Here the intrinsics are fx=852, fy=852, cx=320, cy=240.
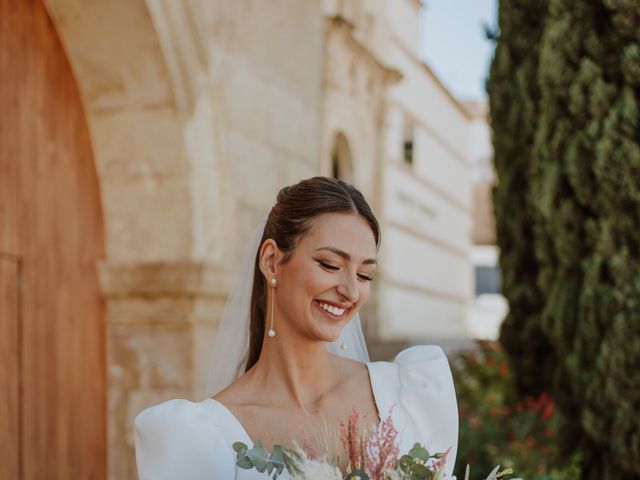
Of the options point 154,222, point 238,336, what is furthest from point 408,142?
point 238,336

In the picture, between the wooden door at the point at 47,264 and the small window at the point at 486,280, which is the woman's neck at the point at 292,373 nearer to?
the wooden door at the point at 47,264

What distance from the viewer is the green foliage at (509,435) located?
14.3 feet

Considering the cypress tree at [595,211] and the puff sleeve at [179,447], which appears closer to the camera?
the puff sleeve at [179,447]

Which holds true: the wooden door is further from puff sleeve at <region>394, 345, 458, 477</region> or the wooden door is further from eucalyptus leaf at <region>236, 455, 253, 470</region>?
eucalyptus leaf at <region>236, 455, 253, 470</region>

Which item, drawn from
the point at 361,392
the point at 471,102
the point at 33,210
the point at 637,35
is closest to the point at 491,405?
the point at 637,35

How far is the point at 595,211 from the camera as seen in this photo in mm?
3918

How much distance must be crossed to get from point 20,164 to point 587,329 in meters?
2.68

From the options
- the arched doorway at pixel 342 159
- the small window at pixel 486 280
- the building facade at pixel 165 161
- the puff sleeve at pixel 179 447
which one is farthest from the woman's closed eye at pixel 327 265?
the small window at pixel 486 280

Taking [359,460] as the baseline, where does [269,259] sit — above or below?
above

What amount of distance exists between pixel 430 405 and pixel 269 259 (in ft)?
1.83

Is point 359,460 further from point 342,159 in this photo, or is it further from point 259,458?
point 342,159

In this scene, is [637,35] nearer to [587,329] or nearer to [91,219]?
[587,329]

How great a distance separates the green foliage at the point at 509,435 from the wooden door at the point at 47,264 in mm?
2155

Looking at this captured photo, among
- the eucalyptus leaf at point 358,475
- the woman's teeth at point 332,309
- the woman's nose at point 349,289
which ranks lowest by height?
the eucalyptus leaf at point 358,475
